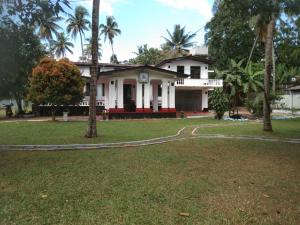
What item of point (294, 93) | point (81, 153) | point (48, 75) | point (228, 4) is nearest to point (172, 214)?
point (81, 153)

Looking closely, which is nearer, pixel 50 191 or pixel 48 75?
pixel 50 191

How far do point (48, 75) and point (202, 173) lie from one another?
15.4m

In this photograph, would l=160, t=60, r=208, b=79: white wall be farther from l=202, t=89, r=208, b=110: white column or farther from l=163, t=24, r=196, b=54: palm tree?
l=163, t=24, r=196, b=54: palm tree

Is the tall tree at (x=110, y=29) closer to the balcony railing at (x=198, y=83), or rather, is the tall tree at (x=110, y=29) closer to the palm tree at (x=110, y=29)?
the palm tree at (x=110, y=29)

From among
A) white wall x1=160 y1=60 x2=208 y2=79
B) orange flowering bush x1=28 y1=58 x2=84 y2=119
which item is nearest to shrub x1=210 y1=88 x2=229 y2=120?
orange flowering bush x1=28 y1=58 x2=84 y2=119

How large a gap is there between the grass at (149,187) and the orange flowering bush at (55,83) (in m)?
11.8

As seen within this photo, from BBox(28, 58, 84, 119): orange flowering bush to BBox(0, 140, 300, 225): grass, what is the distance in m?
11.8

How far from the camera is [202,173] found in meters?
7.23

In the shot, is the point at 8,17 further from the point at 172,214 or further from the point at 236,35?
the point at 236,35

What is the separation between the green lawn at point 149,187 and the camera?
4770 millimetres

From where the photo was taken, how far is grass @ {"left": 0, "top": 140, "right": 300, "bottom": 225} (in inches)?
188

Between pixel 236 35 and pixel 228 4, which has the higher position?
pixel 236 35

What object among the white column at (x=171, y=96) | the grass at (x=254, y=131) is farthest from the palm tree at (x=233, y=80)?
the grass at (x=254, y=131)

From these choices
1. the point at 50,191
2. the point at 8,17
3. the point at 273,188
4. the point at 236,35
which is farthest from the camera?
the point at 236,35
